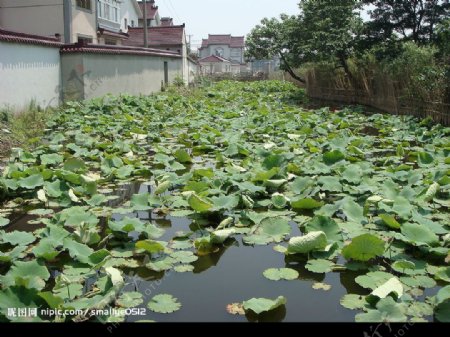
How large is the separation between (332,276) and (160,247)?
1116mm

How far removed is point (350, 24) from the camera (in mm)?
15344

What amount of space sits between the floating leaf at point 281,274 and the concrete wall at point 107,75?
32.0 ft

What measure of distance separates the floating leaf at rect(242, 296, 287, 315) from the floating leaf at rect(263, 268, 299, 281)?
0.37 meters

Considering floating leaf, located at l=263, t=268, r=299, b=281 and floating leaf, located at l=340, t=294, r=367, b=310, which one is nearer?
floating leaf, located at l=340, t=294, r=367, b=310

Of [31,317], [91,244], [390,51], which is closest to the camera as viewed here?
[31,317]

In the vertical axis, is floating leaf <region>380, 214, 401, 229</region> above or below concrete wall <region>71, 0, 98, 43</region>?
below

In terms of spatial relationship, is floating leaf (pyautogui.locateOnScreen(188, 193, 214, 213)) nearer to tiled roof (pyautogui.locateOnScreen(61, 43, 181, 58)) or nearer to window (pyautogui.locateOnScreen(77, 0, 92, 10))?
tiled roof (pyautogui.locateOnScreen(61, 43, 181, 58))

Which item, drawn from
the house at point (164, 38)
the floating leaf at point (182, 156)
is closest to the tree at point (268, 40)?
the house at point (164, 38)

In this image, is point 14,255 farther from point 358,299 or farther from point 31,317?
point 358,299

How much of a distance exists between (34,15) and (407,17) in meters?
13.4

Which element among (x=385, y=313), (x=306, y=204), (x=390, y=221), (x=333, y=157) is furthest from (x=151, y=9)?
(x=385, y=313)

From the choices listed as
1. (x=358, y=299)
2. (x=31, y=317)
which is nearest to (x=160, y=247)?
(x=31, y=317)

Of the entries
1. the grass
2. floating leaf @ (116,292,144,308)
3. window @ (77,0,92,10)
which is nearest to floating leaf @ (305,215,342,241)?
floating leaf @ (116,292,144,308)

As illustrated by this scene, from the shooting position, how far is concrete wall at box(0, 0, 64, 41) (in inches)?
693
